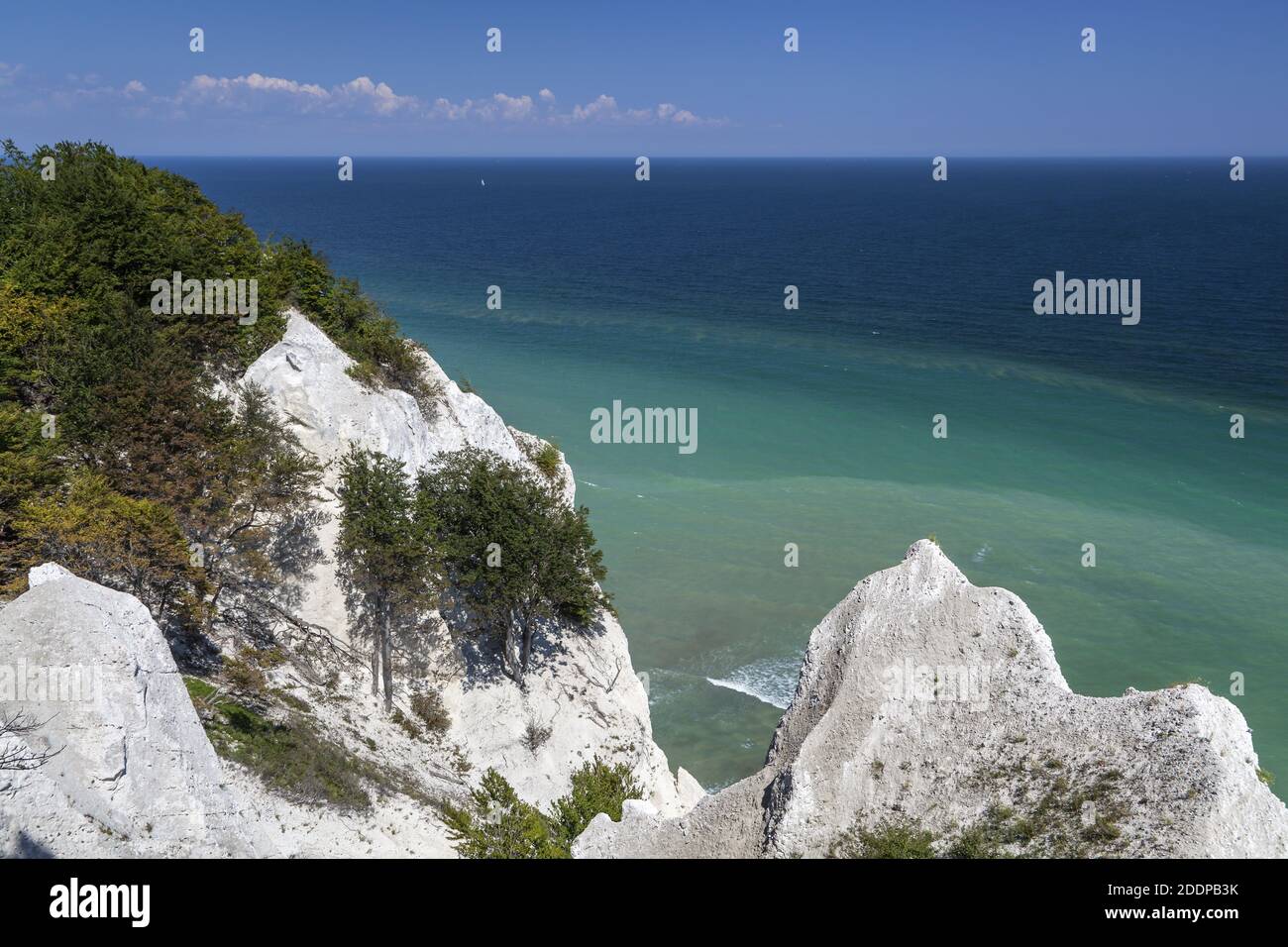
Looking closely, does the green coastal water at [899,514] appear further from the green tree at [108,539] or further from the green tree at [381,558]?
the green tree at [108,539]

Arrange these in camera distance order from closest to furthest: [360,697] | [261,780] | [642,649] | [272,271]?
[261,780] < [360,697] < [272,271] < [642,649]

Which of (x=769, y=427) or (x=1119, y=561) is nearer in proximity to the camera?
(x=1119, y=561)

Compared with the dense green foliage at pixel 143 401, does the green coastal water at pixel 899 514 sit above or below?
below

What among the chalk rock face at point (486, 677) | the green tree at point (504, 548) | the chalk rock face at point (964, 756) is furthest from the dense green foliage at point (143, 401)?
the chalk rock face at point (964, 756)

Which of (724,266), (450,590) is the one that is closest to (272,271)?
(450,590)

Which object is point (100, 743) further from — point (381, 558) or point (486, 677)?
point (486, 677)

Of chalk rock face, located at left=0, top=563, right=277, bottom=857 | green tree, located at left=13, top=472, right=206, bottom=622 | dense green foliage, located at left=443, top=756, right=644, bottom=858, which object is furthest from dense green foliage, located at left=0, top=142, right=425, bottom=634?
dense green foliage, located at left=443, top=756, right=644, bottom=858
